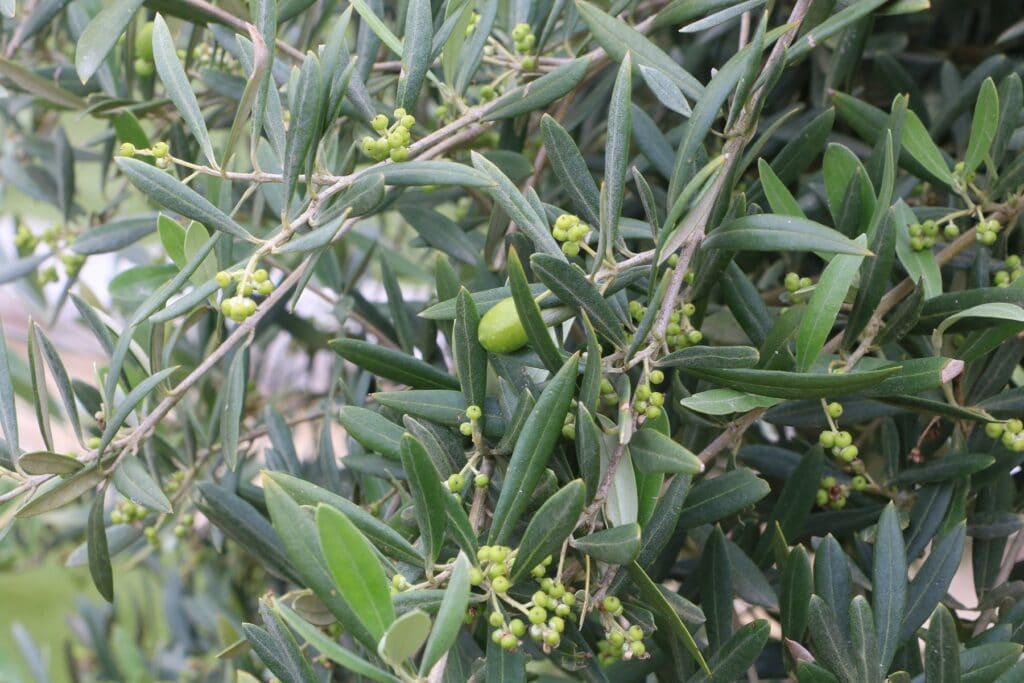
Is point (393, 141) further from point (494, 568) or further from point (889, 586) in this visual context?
point (889, 586)

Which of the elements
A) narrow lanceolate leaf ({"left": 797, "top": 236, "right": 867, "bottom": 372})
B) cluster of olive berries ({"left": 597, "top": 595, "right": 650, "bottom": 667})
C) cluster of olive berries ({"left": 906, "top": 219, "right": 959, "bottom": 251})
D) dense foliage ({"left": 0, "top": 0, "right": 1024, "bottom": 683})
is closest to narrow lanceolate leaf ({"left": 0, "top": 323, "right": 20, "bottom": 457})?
dense foliage ({"left": 0, "top": 0, "right": 1024, "bottom": 683})

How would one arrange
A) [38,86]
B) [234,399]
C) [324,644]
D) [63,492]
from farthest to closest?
[38,86], [234,399], [63,492], [324,644]

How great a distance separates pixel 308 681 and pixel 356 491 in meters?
0.30

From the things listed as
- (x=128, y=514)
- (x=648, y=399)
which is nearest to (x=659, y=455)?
(x=648, y=399)

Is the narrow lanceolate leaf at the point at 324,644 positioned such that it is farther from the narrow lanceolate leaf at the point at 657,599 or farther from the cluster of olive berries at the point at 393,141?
the cluster of olive berries at the point at 393,141

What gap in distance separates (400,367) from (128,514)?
0.37 m

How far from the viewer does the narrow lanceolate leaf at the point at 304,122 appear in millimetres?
476

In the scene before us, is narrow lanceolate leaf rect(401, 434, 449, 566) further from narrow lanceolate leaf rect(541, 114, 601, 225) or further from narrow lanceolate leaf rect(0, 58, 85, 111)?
narrow lanceolate leaf rect(0, 58, 85, 111)

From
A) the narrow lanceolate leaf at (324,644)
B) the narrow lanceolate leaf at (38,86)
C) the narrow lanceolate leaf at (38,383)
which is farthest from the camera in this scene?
the narrow lanceolate leaf at (38,86)

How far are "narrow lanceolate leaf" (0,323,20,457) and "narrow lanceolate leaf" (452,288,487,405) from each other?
0.29m

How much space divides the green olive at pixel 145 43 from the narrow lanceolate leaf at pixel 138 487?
1.35 ft

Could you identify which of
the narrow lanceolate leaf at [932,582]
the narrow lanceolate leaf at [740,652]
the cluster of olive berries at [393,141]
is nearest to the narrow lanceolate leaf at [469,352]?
the cluster of olive berries at [393,141]

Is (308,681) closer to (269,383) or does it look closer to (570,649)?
(570,649)

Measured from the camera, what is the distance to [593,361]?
17.5 inches
